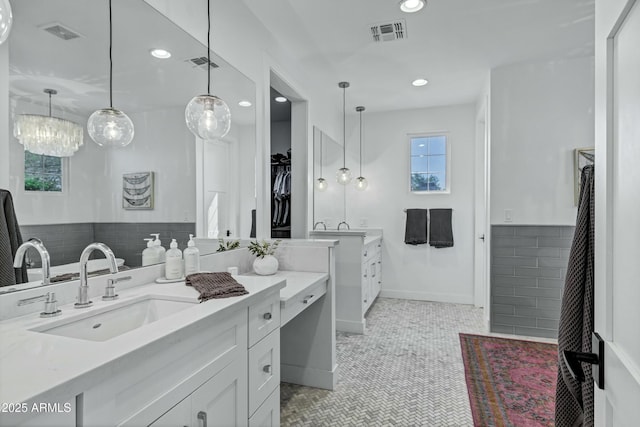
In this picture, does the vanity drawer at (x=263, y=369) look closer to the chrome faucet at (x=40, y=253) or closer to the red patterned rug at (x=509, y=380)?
the chrome faucet at (x=40, y=253)

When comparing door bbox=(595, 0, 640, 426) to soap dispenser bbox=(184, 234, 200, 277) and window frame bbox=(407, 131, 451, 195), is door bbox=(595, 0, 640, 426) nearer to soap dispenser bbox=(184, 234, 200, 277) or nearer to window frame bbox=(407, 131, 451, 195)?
soap dispenser bbox=(184, 234, 200, 277)

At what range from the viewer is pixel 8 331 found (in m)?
1.00

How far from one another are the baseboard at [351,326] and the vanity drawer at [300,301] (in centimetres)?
136

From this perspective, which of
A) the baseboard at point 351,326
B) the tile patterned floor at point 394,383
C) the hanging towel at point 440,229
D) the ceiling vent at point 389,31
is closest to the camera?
the tile patterned floor at point 394,383

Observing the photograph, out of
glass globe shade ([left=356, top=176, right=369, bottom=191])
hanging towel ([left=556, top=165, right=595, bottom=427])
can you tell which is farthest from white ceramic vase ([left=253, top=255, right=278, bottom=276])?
glass globe shade ([left=356, top=176, right=369, bottom=191])

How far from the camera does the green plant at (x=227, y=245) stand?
2273mm

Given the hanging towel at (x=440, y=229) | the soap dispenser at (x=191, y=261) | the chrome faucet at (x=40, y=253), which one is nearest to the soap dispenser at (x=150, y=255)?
the soap dispenser at (x=191, y=261)

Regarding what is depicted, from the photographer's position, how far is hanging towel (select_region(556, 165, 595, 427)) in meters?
1.03

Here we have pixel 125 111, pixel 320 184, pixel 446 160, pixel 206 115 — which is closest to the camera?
pixel 125 111

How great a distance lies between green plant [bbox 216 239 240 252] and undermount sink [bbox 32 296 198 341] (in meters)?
0.82

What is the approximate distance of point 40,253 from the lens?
1.22 metres

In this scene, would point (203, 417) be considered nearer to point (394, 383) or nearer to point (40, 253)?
point (40, 253)

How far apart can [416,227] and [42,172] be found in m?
4.28

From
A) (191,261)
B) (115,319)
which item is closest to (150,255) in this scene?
(191,261)
